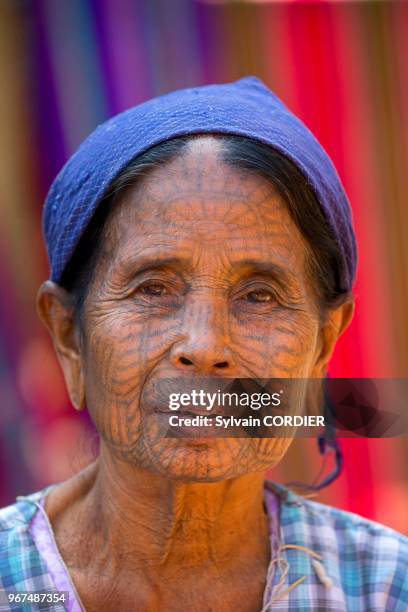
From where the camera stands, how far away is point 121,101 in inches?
144

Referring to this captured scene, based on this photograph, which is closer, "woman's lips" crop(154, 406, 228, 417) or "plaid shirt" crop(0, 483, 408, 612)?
"woman's lips" crop(154, 406, 228, 417)

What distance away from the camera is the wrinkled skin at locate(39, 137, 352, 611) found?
2025mm

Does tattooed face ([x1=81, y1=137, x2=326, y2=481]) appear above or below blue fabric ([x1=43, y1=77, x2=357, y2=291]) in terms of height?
below

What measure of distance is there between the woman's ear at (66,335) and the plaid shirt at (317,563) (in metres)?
0.37

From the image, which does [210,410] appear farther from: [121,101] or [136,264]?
[121,101]

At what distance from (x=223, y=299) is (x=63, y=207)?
1.88ft

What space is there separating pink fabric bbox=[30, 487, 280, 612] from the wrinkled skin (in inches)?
1.8

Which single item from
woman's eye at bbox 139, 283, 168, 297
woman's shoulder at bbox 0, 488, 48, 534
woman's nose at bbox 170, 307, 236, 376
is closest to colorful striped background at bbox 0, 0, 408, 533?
woman's shoulder at bbox 0, 488, 48, 534

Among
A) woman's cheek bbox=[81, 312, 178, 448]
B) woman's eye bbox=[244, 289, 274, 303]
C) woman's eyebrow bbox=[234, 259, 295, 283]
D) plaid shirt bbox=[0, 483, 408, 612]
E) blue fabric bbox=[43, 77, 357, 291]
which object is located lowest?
plaid shirt bbox=[0, 483, 408, 612]

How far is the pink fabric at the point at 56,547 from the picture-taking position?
2174 millimetres

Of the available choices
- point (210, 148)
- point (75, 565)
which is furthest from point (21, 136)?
point (75, 565)

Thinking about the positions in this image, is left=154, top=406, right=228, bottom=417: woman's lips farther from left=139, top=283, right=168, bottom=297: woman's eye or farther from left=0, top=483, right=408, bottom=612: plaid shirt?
left=0, top=483, right=408, bottom=612: plaid shirt

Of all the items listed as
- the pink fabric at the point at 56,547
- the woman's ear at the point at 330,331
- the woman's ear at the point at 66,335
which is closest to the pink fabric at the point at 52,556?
the pink fabric at the point at 56,547

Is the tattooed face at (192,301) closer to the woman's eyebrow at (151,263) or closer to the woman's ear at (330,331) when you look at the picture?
the woman's eyebrow at (151,263)
